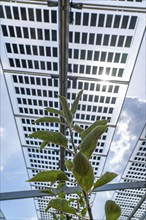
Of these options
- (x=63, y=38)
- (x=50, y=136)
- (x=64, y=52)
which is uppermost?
(x=63, y=38)

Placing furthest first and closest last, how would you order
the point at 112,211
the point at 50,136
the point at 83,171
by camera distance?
the point at 50,136 < the point at 112,211 < the point at 83,171

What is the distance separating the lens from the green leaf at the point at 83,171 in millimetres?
596

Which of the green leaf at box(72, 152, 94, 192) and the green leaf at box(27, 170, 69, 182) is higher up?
the green leaf at box(72, 152, 94, 192)

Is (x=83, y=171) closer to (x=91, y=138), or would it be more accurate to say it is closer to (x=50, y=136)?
(x=91, y=138)

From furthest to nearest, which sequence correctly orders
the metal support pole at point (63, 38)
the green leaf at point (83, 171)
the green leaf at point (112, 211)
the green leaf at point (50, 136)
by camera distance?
1. the metal support pole at point (63, 38)
2. the green leaf at point (50, 136)
3. the green leaf at point (112, 211)
4. the green leaf at point (83, 171)

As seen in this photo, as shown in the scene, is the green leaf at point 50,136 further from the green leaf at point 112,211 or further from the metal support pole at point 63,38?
the metal support pole at point 63,38

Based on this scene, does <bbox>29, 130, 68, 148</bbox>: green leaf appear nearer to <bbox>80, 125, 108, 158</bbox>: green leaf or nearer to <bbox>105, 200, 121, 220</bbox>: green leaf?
<bbox>80, 125, 108, 158</bbox>: green leaf

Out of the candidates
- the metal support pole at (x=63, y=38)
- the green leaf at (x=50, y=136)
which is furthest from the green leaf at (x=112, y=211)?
the metal support pole at (x=63, y=38)

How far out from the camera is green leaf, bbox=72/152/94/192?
0.60m

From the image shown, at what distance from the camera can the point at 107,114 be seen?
14.7 feet

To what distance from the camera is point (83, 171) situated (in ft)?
2.05

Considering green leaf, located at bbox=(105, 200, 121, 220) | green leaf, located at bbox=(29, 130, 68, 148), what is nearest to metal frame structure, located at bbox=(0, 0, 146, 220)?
green leaf, located at bbox=(29, 130, 68, 148)

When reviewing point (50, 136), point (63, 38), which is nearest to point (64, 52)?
point (63, 38)

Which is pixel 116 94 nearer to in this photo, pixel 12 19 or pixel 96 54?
pixel 96 54
